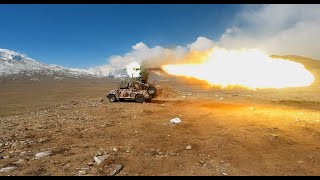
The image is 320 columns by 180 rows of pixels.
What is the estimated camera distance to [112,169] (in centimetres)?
1079

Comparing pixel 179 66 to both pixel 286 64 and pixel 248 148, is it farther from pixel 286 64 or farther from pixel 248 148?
pixel 248 148

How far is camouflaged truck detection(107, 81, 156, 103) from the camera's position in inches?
1216

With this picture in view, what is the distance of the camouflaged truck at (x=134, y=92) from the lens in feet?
101

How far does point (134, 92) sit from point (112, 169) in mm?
20390

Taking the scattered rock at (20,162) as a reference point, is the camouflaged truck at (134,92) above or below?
above

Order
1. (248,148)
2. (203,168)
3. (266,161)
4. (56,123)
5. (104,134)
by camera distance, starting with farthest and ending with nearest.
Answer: (56,123) < (104,134) < (248,148) < (266,161) < (203,168)

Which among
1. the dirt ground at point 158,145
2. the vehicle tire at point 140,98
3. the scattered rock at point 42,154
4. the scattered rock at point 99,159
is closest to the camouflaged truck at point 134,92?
the vehicle tire at point 140,98

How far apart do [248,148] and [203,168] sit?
3661 mm

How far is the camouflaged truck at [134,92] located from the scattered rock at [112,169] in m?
19.7

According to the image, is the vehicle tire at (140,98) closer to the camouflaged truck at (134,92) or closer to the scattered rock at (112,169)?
the camouflaged truck at (134,92)

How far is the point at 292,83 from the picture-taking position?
37250 millimetres

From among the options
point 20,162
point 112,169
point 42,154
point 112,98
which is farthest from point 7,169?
point 112,98

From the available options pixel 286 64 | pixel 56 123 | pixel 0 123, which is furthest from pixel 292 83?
pixel 0 123

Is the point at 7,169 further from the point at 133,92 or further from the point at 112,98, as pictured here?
the point at 112,98
